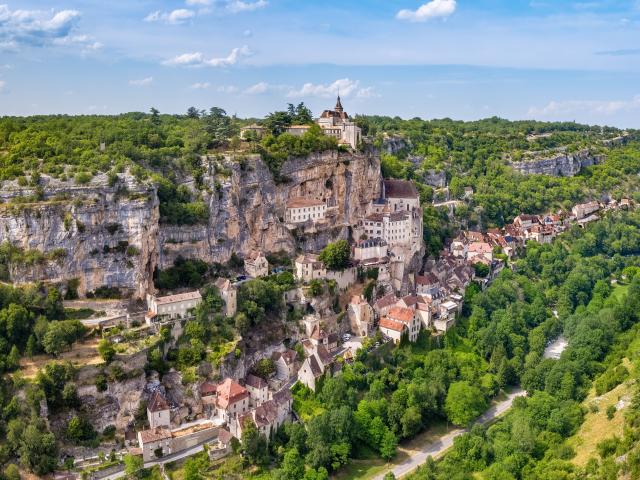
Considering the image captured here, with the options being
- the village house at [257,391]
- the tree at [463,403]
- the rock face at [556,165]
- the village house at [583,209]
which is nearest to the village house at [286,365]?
the village house at [257,391]

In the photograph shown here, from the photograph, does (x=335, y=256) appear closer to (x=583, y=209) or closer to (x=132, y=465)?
(x=132, y=465)

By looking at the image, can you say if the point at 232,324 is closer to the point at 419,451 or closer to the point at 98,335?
the point at 98,335

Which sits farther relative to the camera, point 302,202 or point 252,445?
point 302,202

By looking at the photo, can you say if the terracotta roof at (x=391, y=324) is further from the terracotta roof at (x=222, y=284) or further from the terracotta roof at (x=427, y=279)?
the terracotta roof at (x=222, y=284)

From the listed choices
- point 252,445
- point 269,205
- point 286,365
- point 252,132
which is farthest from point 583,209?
point 252,445

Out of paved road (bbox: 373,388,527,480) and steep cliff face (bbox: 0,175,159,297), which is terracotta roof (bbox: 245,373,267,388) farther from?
steep cliff face (bbox: 0,175,159,297)

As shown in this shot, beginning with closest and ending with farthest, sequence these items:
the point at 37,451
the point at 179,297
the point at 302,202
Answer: the point at 37,451, the point at 179,297, the point at 302,202
